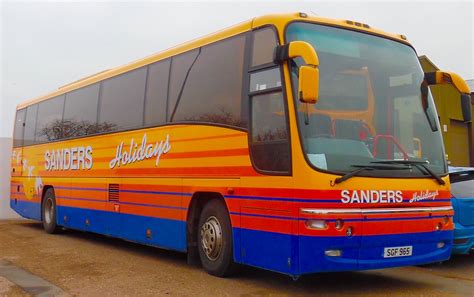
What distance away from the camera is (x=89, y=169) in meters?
11.9

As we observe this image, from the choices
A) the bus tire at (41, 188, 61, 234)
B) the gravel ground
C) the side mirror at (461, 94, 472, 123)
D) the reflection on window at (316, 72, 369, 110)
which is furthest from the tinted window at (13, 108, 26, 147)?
the side mirror at (461, 94, 472, 123)

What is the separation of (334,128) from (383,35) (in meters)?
1.91

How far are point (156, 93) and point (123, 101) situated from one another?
4.44 ft

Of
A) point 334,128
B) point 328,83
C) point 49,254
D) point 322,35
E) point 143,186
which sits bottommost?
point 49,254

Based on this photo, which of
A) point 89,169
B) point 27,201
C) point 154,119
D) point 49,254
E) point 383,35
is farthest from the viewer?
point 27,201

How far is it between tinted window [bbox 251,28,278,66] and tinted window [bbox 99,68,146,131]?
11.1 feet

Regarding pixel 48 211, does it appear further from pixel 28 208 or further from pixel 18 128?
pixel 18 128

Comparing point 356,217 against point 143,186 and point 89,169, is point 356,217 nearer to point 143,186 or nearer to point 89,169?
point 143,186

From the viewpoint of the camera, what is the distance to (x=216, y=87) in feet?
26.7

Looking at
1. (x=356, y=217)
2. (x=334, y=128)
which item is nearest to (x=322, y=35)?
(x=334, y=128)

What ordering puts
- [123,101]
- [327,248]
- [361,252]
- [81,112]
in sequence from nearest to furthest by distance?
[327,248] → [361,252] → [123,101] → [81,112]

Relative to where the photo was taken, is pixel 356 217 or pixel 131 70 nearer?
pixel 356 217

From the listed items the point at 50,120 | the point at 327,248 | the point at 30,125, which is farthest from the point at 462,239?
the point at 30,125

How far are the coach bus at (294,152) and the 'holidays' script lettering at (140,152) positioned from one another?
4cm
